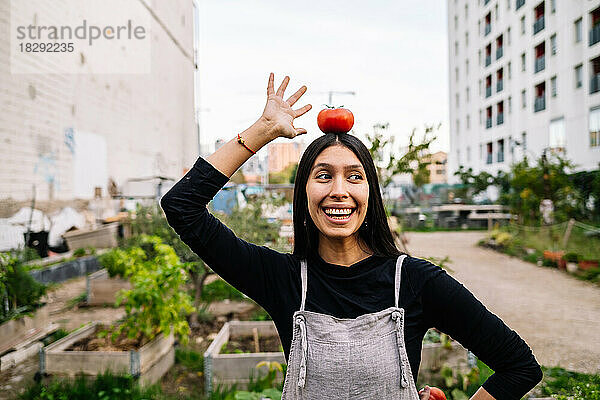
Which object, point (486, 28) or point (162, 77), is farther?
point (486, 28)

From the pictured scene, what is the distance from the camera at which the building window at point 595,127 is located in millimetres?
17266

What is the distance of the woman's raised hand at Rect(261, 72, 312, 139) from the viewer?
1.53 m

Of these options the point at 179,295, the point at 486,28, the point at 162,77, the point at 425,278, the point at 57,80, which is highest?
the point at 486,28

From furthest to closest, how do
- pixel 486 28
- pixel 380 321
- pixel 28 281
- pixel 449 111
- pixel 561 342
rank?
pixel 449 111
pixel 486 28
pixel 561 342
pixel 28 281
pixel 380 321

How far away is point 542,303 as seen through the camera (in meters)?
7.46

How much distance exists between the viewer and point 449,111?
34906 millimetres

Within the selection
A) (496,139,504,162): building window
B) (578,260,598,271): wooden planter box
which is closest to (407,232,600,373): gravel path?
(578,260,598,271): wooden planter box

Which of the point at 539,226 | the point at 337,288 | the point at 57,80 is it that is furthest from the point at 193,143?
the point at 337,288

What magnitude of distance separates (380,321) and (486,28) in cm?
3175

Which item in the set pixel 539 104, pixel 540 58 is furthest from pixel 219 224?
pixel 540 58

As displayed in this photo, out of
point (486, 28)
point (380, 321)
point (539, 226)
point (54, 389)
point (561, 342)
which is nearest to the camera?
point (380, 321)

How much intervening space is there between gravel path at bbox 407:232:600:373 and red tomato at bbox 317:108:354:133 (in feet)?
13.2

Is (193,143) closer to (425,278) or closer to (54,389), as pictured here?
(54,389)

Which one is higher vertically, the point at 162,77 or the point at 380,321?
the point at 162,77
